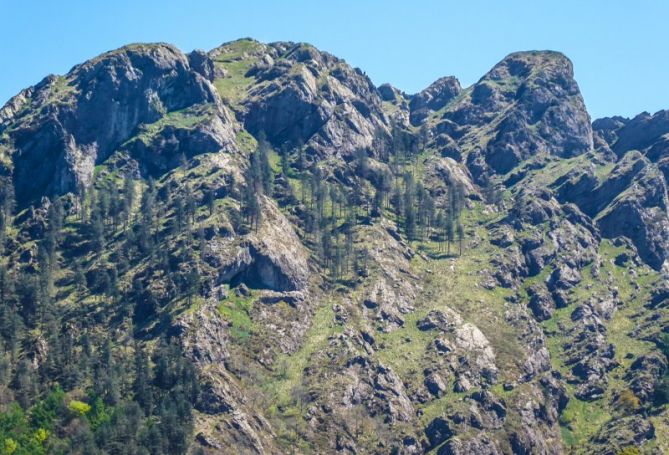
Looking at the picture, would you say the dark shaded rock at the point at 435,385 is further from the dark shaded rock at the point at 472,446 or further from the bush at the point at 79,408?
the bush at the point at 79,408

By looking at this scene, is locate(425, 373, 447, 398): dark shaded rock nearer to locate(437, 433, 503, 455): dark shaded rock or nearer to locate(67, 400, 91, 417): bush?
locate(437, 433, 503, 455): dark shaded rock

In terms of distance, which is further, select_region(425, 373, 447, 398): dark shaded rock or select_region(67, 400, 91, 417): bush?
select_region(425, 373, 447, 398): dark shaded rock

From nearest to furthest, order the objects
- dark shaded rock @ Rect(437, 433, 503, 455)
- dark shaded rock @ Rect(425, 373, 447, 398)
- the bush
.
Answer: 1. the bush
2. dark shaded rock @ Rect(437, 433, 503, 455)
3. dark shaded rock @ Rect(425, 373, 447, 398)

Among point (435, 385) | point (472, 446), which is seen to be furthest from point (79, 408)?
point (472, 446)

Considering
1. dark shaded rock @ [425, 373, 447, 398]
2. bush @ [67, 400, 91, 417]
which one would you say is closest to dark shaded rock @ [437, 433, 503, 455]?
dark shaded rock @ [425, 373, 447, 398]

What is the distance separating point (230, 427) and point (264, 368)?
2582 cm

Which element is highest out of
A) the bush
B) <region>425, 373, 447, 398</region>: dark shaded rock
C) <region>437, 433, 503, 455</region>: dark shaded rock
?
the bush

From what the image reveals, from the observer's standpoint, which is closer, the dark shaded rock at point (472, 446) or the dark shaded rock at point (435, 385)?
the dark shaded rock at point (472, 446)

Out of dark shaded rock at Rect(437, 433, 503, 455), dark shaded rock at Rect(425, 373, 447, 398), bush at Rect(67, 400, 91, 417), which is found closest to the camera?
bush at Rect(67, 400, 91, 417)

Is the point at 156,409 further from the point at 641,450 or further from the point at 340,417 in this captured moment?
the point at 641,450

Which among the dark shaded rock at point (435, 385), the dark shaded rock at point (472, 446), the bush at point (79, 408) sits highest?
the bush at point (79, 408)

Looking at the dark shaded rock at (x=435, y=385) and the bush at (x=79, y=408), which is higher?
the bush at (x=79, y=408)

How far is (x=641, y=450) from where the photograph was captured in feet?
577

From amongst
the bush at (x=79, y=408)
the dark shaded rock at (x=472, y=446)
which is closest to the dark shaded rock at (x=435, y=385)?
the dark shaded rock at (x=472, y=446)
